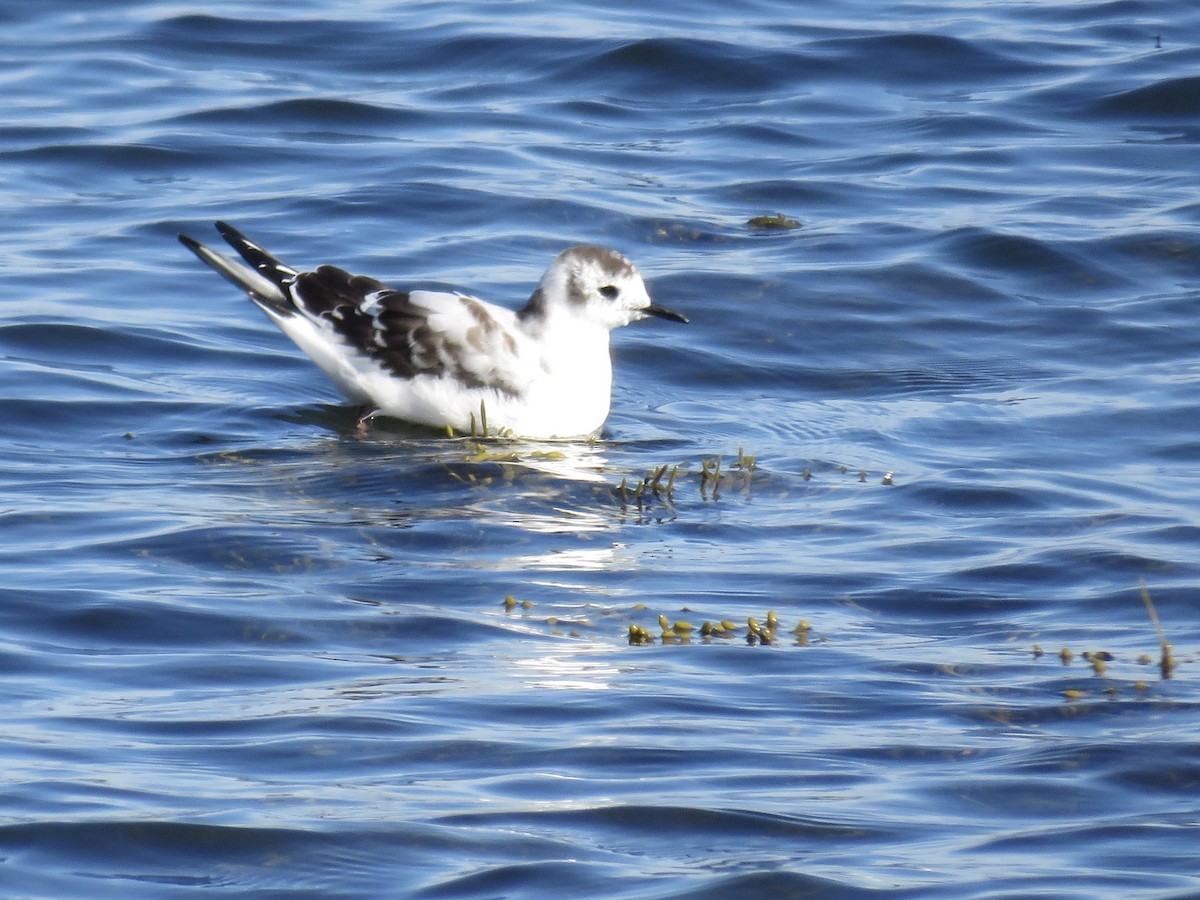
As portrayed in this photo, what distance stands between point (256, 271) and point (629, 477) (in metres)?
2.69

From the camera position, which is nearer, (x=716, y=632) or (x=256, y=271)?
(x=716, y=632)

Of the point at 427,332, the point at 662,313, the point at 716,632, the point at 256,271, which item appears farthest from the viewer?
the point at 256,271

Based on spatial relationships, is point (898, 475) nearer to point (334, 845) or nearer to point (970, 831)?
point (970, 831)

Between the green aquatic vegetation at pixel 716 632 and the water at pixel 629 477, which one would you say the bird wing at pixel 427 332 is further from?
the green aquatic vegetation at pixel 716 632

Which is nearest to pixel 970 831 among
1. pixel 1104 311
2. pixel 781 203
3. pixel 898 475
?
pixel 898 475

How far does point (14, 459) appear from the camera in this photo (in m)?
9.01

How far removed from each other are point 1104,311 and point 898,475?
11.0ft

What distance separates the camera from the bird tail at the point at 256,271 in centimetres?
1041

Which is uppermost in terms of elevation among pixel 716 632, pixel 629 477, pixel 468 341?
pixel 468 341

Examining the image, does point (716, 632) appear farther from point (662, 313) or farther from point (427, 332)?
point (662, 313)

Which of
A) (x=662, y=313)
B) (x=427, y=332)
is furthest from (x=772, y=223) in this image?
(x=427, y=332)

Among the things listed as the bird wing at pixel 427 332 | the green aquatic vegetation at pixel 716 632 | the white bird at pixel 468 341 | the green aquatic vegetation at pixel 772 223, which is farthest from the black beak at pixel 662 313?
the green aquatic vegetation at pixel 716 632

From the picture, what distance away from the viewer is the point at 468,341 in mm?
9742

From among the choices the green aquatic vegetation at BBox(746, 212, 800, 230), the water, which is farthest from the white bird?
the green aquatic vegetation at BBox(746, 212, 800, 230)
